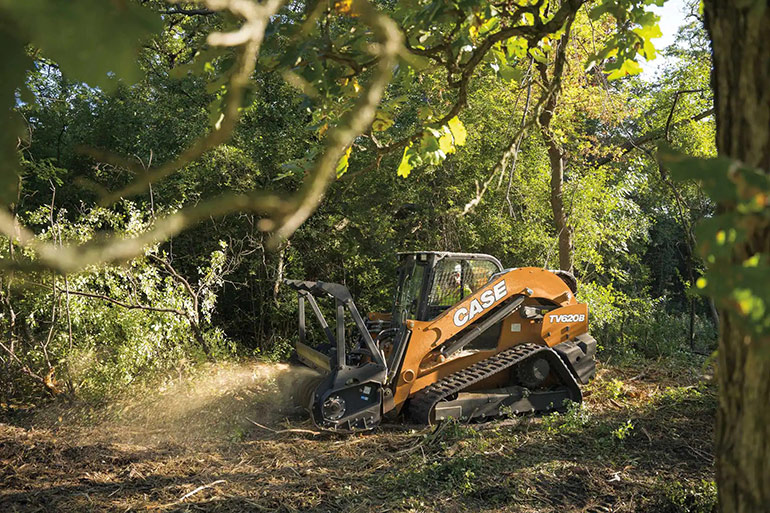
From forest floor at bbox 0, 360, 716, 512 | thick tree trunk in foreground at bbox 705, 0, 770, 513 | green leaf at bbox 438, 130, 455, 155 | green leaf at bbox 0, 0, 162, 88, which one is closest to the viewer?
green leaf at bbox 0, 0, 162, 88

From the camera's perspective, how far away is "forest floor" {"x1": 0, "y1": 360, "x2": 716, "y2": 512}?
446 centimetres

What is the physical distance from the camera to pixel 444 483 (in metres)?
4.73

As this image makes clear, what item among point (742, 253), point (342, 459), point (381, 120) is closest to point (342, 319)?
point (342, 459)

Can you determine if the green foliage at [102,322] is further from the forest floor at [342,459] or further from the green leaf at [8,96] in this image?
the green leaf at [8,96]

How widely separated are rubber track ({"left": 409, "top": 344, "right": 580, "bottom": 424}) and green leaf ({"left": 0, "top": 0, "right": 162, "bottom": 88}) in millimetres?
5964

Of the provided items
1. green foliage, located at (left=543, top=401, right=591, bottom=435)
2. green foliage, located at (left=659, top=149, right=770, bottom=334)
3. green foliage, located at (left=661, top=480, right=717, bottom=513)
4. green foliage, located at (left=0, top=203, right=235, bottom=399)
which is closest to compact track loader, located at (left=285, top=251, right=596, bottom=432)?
green foliage, located at (left=543, top=401, right=591, bottom=435)

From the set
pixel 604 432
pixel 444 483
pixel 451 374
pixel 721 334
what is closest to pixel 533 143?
pixel 451 374

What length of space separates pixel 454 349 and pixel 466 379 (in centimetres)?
34

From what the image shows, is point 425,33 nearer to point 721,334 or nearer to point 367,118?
point 367,118

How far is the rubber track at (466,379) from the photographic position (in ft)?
21.7

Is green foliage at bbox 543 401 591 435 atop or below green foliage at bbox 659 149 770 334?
below

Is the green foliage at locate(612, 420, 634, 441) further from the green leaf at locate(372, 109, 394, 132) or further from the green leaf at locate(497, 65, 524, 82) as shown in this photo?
the green leaf at locate(372, 109, 394, 132)

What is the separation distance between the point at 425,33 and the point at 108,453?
4.77m

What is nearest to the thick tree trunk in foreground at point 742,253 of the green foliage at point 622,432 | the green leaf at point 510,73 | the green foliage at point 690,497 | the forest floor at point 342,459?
the green leaf at point 510,73
